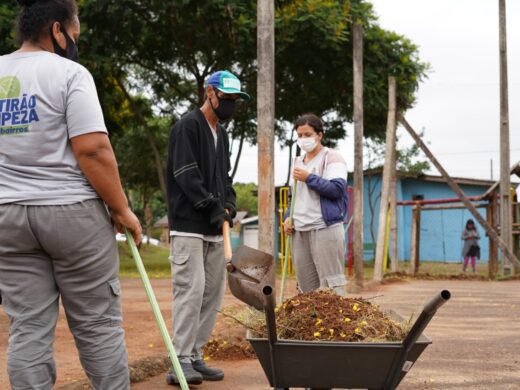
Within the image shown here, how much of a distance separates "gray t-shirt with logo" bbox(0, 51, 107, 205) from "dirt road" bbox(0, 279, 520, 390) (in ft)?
7.51

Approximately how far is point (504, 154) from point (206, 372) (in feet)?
47.7

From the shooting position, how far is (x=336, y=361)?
3729 millimetres

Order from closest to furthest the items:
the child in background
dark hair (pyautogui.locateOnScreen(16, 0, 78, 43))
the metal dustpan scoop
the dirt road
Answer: dark hair (pyautogui.locateOnScreen(16, 0, 78, 43))
the metal dustpan scoop
the dirt road
the child in background

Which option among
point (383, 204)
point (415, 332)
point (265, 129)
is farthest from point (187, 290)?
point (383, 204)

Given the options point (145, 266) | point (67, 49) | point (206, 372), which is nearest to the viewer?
point (67, 49)

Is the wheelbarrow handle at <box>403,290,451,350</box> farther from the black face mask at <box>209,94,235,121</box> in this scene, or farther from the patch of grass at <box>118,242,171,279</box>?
the patch of grass at <box>118,242,171,279</box>

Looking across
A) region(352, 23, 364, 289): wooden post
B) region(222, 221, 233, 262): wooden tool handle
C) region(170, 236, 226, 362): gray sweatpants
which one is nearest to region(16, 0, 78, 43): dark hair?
region(170, 236, 226, 362): gray sweatpants

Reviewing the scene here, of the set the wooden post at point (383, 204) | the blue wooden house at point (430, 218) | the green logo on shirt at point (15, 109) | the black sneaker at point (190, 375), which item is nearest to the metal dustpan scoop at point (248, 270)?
the black sneaker at point (190, 375)

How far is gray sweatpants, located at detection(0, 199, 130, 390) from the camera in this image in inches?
132

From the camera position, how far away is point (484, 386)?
5867 millimetres

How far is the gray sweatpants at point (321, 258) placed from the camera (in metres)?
6.32

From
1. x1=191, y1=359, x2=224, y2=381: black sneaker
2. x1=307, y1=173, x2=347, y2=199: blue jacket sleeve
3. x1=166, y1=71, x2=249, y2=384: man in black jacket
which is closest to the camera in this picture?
x1=166, y1=71, x2=249, y2=384: man in black jacket

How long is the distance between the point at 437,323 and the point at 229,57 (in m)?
13.6

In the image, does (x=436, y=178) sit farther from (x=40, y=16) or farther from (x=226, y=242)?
(x=40, y=16)
